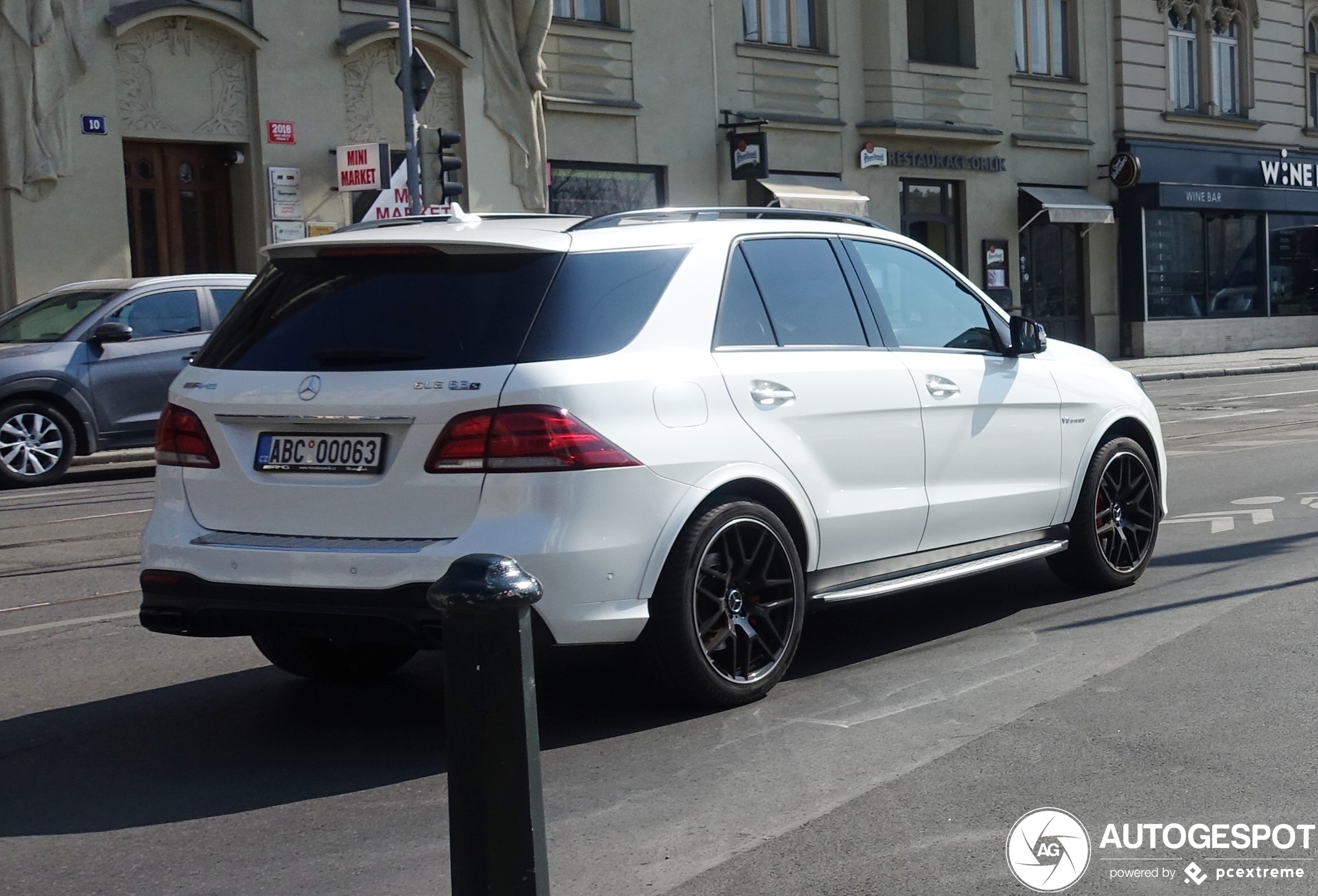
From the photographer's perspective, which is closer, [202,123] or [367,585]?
[367,585]

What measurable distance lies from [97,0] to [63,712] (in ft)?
49.6

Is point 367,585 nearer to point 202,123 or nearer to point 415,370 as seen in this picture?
point 415,370

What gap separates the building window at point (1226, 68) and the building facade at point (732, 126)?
64 millimetres

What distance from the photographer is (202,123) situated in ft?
65.2

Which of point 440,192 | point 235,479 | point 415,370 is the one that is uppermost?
point 440,192

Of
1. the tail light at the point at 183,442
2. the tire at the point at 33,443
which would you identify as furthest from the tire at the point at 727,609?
the tire at the point at 33,443

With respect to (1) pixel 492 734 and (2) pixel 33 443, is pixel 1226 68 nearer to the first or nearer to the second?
(2) pixel 33 443

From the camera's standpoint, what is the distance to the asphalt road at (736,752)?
13.0 feet

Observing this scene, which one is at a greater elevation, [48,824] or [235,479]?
[235,479]

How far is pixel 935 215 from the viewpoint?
2928 centimetres

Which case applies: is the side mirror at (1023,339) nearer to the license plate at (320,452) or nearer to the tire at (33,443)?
the license plate at (320,452)

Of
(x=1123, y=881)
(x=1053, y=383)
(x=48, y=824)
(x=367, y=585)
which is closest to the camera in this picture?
(x=1123, y=881)

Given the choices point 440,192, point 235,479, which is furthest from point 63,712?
point 440,192

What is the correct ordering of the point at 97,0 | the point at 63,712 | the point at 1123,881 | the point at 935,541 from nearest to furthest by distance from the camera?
1. the point at 1123,881
2. the point at 63,712
3. the point at 935,541
4. the point at 97,0
